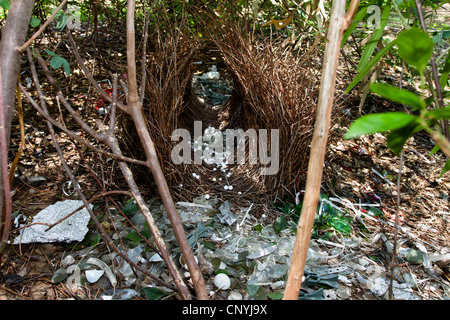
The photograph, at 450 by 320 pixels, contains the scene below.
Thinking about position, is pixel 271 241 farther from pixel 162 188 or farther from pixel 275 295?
pixel 162 188

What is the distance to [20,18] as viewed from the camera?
72 centimetres

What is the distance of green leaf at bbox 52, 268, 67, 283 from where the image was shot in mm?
975

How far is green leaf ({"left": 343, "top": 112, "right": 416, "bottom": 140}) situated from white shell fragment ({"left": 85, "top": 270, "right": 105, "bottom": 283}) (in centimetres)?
91

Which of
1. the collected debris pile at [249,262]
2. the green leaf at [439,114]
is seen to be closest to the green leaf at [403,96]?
the green leaf at [439,114]

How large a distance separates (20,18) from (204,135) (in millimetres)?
1379

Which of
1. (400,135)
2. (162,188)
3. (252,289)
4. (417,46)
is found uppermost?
(417,46)

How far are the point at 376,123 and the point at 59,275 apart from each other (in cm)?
101

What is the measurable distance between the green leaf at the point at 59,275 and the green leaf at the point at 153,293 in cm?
28

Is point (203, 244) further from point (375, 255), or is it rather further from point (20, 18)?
point (20, 18)

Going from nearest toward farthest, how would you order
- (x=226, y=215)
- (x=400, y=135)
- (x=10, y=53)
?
(x=400, y=135) < (x=10, y=53) < (x=226, y=215)

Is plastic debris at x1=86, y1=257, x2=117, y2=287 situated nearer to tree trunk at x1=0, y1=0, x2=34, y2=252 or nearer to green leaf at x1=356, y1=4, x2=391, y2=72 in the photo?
tree trunk at x1=0, y1=0, x2=34, y2=252

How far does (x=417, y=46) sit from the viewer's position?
38cm

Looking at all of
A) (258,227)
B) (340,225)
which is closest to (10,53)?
(258,227)

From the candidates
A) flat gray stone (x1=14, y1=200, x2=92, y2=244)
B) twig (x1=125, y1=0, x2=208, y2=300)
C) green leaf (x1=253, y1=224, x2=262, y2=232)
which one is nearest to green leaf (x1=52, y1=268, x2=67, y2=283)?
flat gray stone (x1=14, y1=200, x2=92, y2=244)
